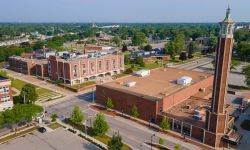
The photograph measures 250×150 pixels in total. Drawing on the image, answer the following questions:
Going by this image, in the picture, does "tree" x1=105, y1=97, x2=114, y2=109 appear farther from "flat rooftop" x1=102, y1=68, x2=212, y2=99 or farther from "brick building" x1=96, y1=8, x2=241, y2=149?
"flat rooftop" x1=102, y1=68, x2=212, y2=99

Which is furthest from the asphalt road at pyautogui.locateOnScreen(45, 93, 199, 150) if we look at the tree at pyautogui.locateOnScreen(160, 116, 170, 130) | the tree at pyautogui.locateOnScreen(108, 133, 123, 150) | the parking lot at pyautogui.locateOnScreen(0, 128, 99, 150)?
the parking lot at pyautogui.locateOnScreen(0, 128, 99, 150)

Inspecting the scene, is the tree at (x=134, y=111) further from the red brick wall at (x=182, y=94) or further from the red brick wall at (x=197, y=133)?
the red brick wall at (x=197, y=133)

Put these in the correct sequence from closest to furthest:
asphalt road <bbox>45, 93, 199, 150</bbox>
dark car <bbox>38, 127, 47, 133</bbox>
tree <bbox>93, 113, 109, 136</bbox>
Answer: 1. asphalt road <bbox>45, 93, 199, 150</bbox>
2. tree <bbox>93, 113, 109, 136</bbox>
3. dark car <bbox>38, 127, 47, 133</bbox>

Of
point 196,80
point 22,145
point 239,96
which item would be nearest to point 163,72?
point 196,80

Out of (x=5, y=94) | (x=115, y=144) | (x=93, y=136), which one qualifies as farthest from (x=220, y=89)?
(x=5, y=94)

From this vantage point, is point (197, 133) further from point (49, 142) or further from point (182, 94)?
point (49, 142)

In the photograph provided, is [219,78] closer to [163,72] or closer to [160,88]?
[160,88]

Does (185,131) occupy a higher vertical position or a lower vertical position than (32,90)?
lower
